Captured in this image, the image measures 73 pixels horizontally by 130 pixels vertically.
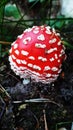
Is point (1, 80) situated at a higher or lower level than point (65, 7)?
lower

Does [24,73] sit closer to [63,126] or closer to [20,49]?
[20,49]

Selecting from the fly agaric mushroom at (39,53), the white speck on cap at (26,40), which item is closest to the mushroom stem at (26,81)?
the fly agaric mushroom at (39,53)

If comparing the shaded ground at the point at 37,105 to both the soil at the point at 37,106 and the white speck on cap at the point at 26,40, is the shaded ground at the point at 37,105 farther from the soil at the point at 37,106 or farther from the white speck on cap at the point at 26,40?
the white speck on cap at the point at 26,40

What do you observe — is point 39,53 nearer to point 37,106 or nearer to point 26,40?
point 26,40

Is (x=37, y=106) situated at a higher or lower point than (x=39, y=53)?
lower

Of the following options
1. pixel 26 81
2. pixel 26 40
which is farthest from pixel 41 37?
pixel 26 81

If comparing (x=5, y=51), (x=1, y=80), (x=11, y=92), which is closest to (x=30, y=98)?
(x=11, y=92)

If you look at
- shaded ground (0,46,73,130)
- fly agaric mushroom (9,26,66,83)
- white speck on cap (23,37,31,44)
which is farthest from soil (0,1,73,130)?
white speck on cap (23,37,31,44)

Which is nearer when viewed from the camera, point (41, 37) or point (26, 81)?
point (41, 37)
